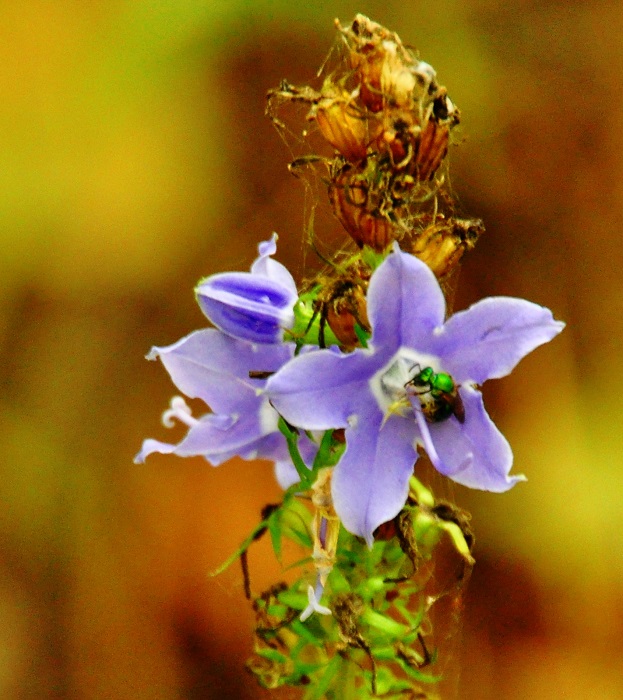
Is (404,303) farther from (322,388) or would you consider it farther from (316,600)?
(316,600)

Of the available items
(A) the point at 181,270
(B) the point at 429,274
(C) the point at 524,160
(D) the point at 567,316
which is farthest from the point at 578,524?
(B) the point at 429,274

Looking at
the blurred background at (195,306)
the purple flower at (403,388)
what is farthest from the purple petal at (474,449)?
the blurred background at (195,306)

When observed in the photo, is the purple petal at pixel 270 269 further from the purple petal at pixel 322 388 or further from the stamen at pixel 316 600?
the stamen at pixel 316 600

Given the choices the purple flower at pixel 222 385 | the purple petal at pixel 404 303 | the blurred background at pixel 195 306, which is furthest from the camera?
the blurred background at pixel 195 306

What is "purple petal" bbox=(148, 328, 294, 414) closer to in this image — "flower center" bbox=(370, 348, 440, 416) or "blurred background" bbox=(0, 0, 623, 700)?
"flower center" bbox=(370, 348, 440, 416)

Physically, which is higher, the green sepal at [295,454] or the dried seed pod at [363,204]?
the dried seed pod at [363,204]

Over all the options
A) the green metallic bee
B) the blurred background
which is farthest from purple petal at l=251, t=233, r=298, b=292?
the blurred background

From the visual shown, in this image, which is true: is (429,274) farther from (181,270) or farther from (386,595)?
(181,270)

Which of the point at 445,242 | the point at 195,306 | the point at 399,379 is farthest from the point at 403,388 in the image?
the point at 195,306
